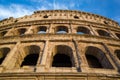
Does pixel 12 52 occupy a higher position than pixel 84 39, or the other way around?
pixel 84 39

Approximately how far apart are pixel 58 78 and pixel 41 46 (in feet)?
13.7

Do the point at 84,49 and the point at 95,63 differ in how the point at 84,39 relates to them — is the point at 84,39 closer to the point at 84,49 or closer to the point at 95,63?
the point at 84,49

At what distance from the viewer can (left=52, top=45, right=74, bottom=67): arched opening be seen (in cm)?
1160

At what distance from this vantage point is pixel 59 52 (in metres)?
12.1

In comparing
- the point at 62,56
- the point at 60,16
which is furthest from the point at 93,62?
the point at 60,16

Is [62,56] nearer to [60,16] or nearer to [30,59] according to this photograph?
[30,59]

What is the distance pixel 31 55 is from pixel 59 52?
7.65 ft

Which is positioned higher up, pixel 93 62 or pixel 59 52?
pixel 59 52

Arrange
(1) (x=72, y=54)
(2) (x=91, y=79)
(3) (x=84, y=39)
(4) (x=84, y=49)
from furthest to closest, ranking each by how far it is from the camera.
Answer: (3) (x=84, y=39) < (4) (x=84, y=49) < (1) (x=72, y=54) < (2) (x=91, y=79)

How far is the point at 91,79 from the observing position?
320 inches

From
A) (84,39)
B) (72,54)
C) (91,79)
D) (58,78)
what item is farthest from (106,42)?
(58,78)

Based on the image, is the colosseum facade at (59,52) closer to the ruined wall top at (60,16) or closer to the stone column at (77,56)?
the stone column at (77,56)

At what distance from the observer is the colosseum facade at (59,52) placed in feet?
27.6

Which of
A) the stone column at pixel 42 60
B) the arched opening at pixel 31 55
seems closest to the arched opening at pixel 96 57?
the stone column at pixel 42 60
